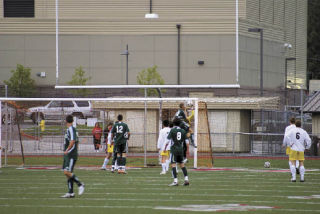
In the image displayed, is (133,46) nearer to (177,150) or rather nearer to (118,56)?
(118,56)

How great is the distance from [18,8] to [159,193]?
4341cm

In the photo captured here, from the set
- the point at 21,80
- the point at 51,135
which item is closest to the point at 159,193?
the point at 51,135

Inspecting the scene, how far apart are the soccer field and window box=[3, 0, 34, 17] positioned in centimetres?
3467

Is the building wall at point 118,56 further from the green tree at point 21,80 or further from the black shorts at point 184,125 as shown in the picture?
the black shorts at point 184,125

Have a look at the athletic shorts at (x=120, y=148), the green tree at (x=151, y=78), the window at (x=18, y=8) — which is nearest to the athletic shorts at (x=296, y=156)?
the athletic shorts at (x=120, y=148)

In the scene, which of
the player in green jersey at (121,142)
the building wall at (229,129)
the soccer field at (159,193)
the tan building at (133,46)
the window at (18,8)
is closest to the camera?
the soccer field at (159,193)

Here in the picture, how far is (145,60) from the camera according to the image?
5491 centimetres

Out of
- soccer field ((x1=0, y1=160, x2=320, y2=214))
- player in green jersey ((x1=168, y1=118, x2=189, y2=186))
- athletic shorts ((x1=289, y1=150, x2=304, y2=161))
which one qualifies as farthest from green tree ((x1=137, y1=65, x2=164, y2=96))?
player in green jersey ((x1=168, y1=118, x2=189, y2=186))

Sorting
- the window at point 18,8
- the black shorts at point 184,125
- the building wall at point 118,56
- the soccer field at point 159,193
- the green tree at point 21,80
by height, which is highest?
the window at point 18,8

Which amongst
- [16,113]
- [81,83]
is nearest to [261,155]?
[16,113]

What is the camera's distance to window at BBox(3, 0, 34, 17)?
189 feet

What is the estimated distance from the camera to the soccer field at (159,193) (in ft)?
47.1

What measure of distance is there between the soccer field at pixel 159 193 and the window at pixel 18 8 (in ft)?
114

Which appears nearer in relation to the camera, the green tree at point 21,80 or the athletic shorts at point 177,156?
the athletic shorts at point 177,156
